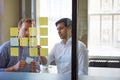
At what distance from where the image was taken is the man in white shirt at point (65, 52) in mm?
2420

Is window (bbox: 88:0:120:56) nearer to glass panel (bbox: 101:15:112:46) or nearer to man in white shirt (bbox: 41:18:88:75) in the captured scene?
glass panel (bbox: 101:15:112:46)

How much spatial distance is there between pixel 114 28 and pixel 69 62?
67 cm

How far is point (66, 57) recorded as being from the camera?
8.07 ft

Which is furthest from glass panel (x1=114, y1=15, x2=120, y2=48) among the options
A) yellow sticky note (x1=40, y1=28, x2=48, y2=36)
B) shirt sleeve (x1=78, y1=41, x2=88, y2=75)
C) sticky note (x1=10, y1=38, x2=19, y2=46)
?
sticky note (x1=10, y1=38, x2=19, y2=46)

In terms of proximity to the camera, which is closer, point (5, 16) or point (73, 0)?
point (73, 0)

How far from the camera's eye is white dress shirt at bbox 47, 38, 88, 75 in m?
2.42

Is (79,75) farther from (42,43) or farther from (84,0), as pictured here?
(84,0)

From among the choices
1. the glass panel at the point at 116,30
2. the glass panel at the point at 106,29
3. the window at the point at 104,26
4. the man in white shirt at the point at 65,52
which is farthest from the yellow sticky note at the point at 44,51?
the glass panel at the point at 116,30

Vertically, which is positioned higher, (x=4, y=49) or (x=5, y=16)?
(x=5, y=16)

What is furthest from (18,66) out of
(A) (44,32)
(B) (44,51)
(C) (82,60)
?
(C) (82,60)

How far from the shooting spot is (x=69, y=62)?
2.44 m

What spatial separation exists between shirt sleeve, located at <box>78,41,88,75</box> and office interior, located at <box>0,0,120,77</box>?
0.21ft

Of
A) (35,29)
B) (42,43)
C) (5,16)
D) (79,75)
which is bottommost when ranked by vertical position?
(79,75)

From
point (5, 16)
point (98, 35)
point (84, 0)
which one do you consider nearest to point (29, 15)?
point (5, 16)
